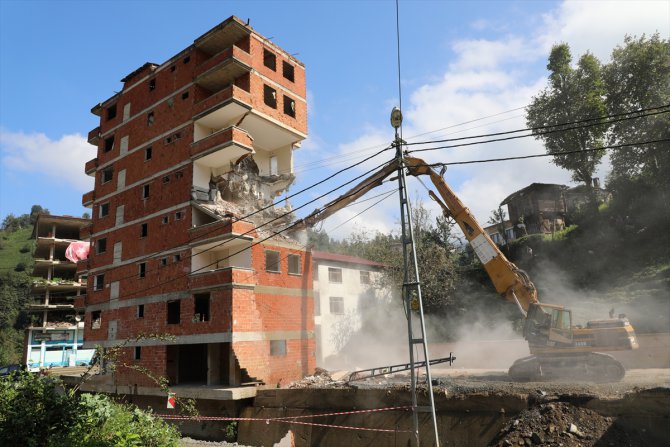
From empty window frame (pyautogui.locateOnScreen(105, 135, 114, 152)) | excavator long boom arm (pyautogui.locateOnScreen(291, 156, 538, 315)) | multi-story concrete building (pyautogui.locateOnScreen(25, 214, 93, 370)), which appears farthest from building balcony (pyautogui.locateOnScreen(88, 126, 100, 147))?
excavator long boom arm (pyautogui.locateOnScreen(291, 156, 538, 315))

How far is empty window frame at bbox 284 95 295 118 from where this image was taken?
2842 centimetres

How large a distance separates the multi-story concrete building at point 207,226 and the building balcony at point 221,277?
3.0 inches

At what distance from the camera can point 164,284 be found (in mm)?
25328

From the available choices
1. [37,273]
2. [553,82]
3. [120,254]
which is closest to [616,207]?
[553,82]

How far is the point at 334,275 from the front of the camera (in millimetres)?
36562

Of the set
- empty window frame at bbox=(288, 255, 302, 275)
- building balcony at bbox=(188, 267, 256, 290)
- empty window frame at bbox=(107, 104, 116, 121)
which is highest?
empty window frame at bbox=(107, 104, 116, 121)

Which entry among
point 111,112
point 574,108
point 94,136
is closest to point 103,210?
point 94,136

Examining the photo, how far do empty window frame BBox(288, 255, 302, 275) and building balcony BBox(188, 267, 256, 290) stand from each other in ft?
9.46

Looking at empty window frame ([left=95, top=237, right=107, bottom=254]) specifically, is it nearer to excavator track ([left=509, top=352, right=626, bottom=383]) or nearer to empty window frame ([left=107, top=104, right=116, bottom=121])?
empty window frame ([left=107, top=104, right=116, bottom=121])

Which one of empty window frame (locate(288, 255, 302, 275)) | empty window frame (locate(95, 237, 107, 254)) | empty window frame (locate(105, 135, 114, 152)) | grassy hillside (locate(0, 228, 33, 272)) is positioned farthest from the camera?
grassy hillside (locate(0, 228, 33, 272))

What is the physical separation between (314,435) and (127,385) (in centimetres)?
1326

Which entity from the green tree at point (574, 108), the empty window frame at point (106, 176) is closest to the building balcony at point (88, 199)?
the empty window frame at point (106, 176)

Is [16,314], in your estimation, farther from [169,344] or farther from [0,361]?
[169,344]

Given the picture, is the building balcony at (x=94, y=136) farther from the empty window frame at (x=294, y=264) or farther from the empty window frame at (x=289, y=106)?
the empty window frame at (x=294, y=264)
